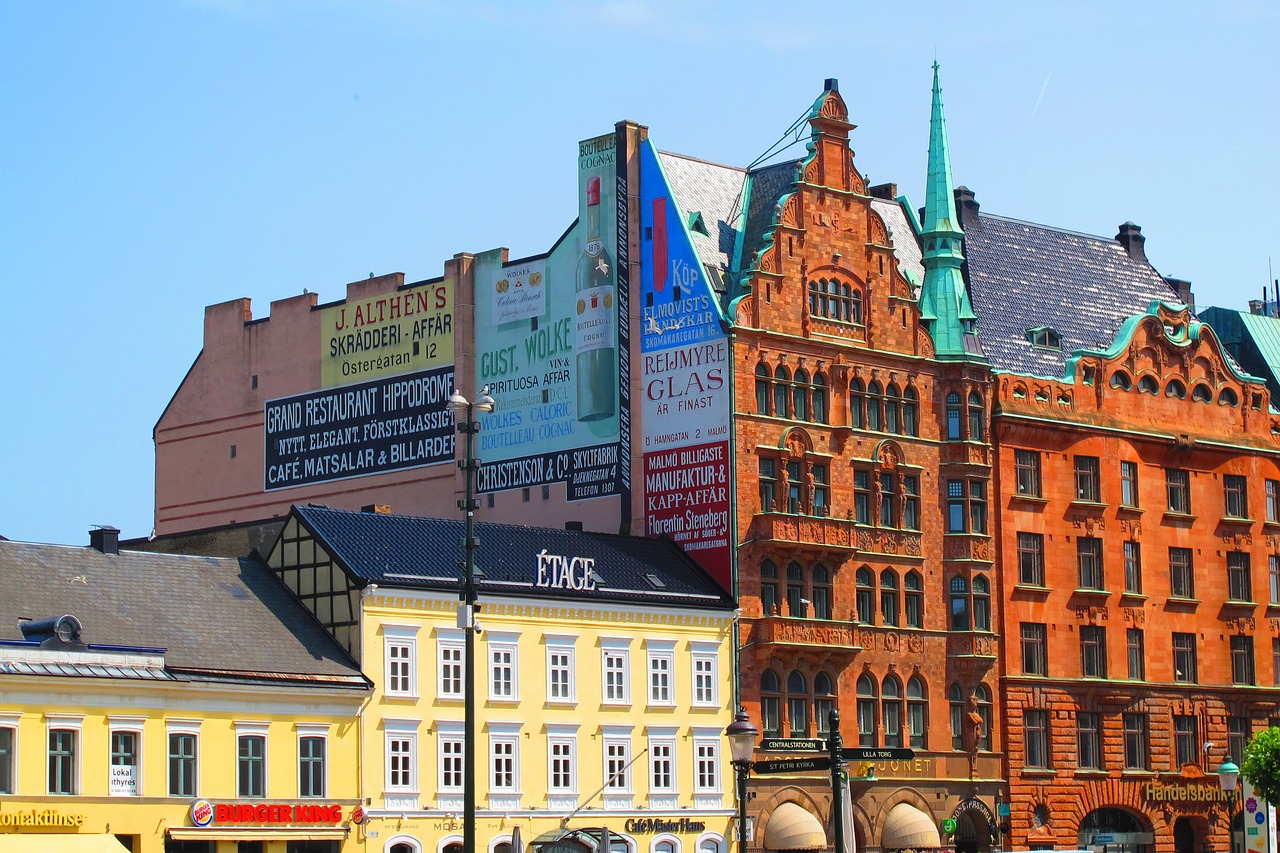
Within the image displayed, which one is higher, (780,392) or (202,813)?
(780,392)

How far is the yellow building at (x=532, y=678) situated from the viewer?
7681cm

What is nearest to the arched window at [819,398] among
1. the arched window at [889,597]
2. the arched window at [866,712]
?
the arched window at [889,597]

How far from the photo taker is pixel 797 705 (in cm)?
8856

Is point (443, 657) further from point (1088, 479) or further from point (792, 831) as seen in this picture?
point (1088, 479)

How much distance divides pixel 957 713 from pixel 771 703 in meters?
9.87

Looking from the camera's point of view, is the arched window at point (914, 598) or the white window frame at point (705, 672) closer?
the white window frame at point (705, 672)

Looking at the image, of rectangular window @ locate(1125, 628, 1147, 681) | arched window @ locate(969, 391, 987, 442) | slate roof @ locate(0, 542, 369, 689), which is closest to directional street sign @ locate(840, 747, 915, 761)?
slate roof @ locate(0, 542, 369, 689)

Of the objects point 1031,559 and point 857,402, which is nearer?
point 857,402

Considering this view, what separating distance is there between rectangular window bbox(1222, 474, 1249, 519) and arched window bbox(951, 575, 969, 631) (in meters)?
16.6

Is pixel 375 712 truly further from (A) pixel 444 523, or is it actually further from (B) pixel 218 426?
(B) pixel 218 426

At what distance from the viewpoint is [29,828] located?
2630 inches

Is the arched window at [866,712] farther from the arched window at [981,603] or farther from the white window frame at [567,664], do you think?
the white window frame at [567,664]

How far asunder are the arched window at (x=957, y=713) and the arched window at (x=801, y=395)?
41.0ft

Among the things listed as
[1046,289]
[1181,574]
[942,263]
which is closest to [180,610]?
[942,263]
